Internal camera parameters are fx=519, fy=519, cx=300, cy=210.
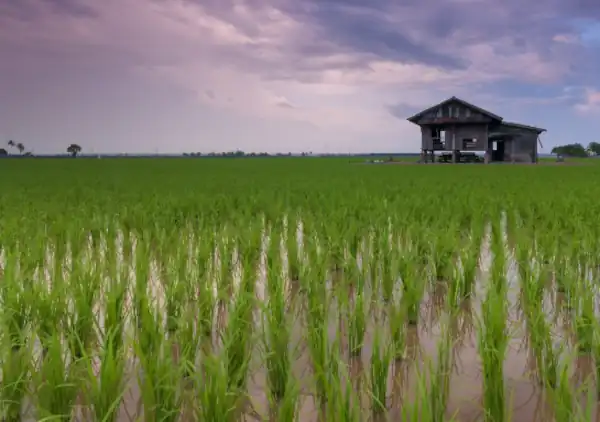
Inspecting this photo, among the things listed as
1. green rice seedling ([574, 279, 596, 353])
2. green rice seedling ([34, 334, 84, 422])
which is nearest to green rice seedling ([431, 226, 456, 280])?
green rice seedling ([574, 279, 596, 353])

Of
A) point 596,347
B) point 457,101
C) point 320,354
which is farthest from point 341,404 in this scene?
point 457,101

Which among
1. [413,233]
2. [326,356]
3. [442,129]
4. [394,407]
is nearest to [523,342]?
[394,407]

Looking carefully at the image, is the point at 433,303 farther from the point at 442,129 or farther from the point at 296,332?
the point at 442,129

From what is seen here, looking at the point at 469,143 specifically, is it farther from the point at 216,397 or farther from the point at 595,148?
the point at 595,148

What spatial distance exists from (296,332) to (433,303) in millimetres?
1084

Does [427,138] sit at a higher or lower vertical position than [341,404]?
higher

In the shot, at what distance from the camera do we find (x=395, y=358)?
252cm

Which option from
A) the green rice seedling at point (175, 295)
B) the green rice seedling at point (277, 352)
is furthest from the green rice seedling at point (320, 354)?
the green rice seedling at point (175, 295)

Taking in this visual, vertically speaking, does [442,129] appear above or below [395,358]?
above

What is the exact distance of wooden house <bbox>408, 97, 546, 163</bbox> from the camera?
104 ft

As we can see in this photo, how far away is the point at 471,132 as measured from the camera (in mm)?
32094

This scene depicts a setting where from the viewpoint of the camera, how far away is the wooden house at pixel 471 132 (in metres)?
31.6

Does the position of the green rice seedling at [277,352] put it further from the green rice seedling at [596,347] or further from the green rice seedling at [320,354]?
the green rice seedling at [596,347]

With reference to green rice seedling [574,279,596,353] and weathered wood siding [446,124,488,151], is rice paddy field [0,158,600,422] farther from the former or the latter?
weathered wood siding [446,124,488,151]
